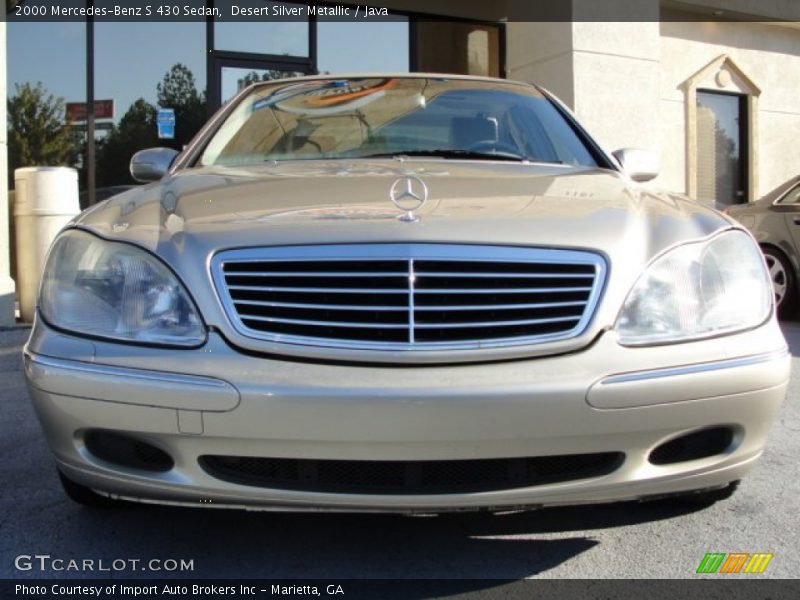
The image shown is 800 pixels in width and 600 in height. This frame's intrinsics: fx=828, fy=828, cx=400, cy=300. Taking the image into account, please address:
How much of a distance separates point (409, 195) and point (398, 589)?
3.35ft

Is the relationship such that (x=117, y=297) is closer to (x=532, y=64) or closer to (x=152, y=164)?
(x=152, y=164)

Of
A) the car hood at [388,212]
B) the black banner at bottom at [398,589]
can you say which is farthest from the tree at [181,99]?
the black banner at bottom at [398,589]

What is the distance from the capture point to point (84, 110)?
29.1 ft

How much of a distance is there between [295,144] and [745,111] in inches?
411

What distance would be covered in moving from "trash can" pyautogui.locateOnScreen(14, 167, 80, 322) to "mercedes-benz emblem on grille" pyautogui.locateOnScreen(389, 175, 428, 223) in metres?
5.06

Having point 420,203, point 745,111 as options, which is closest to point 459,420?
point 420,203

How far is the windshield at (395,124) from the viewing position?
313cm

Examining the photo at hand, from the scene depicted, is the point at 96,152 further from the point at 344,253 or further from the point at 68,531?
the point at 344,253

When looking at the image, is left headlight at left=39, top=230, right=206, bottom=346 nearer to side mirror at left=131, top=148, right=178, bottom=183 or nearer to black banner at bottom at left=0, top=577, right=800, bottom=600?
black banner at bottom at left=0, top=577, right=800, bottom=600

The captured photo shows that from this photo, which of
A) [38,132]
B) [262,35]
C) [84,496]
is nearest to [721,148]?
[262,35]

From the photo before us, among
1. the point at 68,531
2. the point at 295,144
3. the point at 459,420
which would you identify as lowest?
the point at 68,531

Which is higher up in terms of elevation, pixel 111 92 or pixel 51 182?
pixel 111 92

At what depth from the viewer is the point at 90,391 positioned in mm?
1881

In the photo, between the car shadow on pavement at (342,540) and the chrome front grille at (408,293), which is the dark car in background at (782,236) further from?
the chrome front grille at (408,293)
